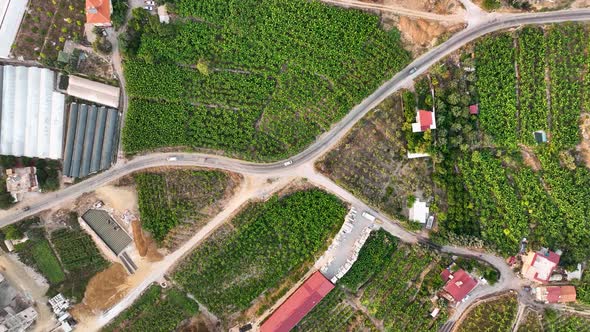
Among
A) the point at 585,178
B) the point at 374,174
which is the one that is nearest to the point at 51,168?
the point at 374,174

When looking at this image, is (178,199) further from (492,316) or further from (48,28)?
(492,316)

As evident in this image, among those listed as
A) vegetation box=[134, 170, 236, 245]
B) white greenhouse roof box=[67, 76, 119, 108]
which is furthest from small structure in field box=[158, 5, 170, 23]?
vegetation box=[134, 170, 236, 245]

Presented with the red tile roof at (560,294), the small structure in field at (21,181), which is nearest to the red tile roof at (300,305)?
the red tile roof at (560,294)

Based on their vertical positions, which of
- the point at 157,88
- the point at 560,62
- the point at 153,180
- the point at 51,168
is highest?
the point at 560,62

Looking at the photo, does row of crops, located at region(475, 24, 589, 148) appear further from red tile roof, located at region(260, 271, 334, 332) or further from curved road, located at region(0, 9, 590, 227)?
red tile roof, located at region(260, 271, 334, 332)

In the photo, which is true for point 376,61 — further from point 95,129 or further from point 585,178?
point 95,129

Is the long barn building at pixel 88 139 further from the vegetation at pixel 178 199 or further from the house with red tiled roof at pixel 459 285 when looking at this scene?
the house with red tiled roof at pixel 459 285
